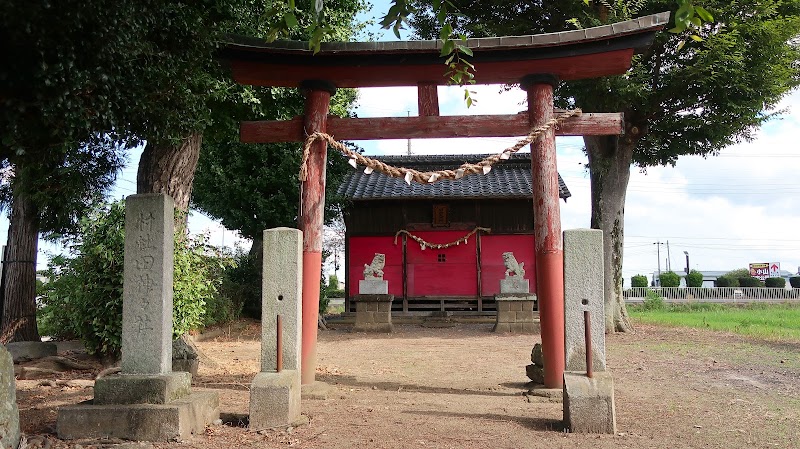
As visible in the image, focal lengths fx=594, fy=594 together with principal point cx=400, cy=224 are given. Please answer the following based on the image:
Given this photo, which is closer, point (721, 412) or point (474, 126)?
point (721, 412)

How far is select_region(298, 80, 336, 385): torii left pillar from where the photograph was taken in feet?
25.0

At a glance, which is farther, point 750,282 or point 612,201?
point 750,282

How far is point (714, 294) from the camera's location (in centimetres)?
3334

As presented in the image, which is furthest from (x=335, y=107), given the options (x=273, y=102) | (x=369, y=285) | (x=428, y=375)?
(x=428, y=375)

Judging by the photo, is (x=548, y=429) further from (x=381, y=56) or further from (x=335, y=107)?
(x=335, y=107)

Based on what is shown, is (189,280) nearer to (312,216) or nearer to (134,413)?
(312,216)

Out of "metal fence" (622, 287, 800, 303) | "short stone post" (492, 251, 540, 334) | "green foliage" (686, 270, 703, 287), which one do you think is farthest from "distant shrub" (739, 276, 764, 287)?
"short stone post" (492, 251, 540, 334)

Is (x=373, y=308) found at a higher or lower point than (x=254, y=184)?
lower

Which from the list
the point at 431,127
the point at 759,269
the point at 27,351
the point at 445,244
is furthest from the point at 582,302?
the point at 759,269

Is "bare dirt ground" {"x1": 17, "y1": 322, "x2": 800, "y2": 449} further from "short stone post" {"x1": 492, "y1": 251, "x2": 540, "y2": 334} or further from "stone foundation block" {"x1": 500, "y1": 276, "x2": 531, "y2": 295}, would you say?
"stone foundation block" {"x1": 500, "y1": 276, "x2": 531, "y2": 295}

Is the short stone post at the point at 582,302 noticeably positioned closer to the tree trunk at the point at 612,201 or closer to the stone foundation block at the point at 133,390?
the stone foundation block at the point at 133,390

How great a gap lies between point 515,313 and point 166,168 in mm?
10348

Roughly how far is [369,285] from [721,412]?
11997mm

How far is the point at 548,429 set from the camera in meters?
5.77
